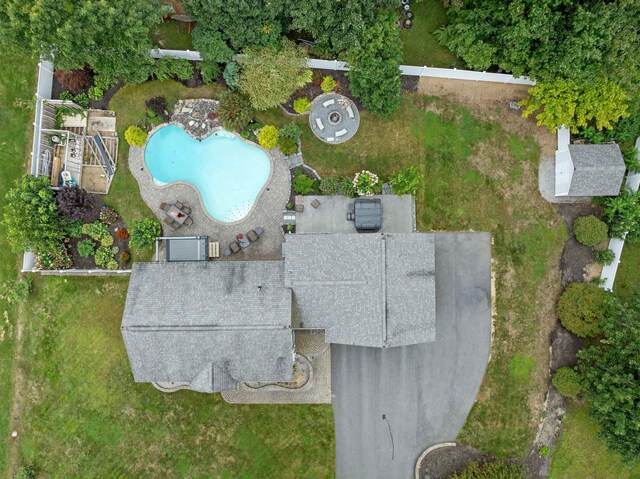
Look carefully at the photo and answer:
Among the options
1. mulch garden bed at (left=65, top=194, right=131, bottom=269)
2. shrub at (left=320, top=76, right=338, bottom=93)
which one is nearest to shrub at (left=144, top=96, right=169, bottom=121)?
mulch garden bed at (left=65, top=194, right=131, bottom=269)

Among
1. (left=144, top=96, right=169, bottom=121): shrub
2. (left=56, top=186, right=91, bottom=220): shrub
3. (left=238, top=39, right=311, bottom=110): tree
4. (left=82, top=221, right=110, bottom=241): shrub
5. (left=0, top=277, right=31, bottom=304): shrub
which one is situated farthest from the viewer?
(left=144, top=96, right=169, bottom=121): shrub

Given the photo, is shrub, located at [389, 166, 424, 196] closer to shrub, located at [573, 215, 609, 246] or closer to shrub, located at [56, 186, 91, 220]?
shrub, located at [573, 215, 609, 246]

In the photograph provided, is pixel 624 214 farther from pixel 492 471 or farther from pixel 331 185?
pixel 331 185

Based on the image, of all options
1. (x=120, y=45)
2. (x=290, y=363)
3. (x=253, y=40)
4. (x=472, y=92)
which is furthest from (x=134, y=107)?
(x=472, y=92)

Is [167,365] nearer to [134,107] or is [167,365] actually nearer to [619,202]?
[134,107]

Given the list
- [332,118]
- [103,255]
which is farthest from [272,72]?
[103,255]

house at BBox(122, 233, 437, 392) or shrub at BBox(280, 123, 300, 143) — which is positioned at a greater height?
shrub at BBox(280, 123, 300, 143)

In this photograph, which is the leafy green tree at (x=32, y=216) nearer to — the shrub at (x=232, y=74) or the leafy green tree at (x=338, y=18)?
the shrub at (x=232, y=74)
